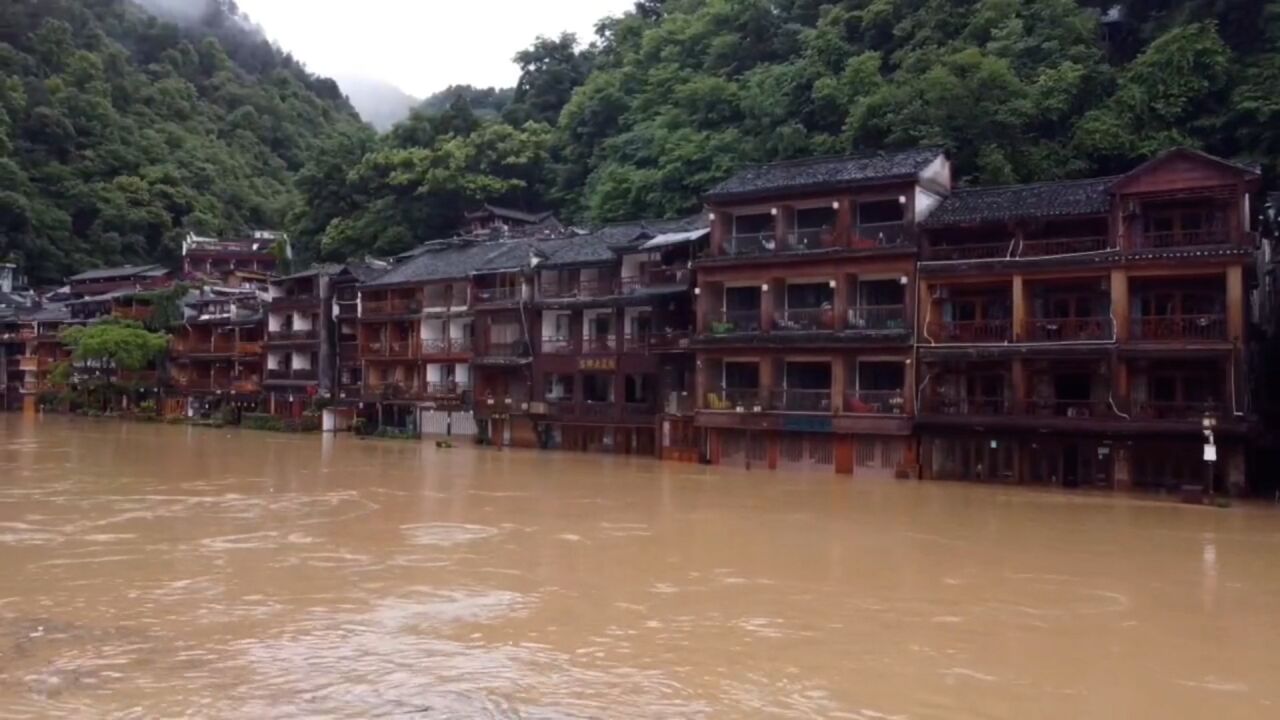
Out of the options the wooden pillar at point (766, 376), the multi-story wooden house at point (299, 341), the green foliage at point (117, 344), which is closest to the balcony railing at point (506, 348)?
the wooden pillar at point (766, 376)

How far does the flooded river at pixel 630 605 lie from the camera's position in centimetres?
1134

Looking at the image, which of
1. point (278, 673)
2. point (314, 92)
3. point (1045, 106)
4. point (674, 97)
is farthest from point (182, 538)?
point (314, 92)

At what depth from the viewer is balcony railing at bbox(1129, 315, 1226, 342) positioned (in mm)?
29766

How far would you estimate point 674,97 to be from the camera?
2482 inches

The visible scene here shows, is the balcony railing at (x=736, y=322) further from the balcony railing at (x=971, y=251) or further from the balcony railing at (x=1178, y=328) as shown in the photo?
the balcony railing at (x=1178, y=328)

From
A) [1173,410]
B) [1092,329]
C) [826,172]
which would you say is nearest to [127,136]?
[826,172]

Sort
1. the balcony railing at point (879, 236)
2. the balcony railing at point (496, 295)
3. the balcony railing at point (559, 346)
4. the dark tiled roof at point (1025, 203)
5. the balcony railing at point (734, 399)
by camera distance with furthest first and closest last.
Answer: the balcony railing at point (496, 295) → the balcony railing at point (559, 346) → the balcony railing at point (734, 399) → the balcony railing at point (879, 236) → the dark tiled roof at point (1025, 203)

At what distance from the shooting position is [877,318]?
3569 cm

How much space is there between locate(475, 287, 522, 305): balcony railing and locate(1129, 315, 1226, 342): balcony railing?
27.4 meters

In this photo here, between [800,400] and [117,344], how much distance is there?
48.8 meters

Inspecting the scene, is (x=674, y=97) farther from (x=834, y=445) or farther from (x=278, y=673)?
→ (x=278, y=673)

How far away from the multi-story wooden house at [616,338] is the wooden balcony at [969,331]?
10179mm

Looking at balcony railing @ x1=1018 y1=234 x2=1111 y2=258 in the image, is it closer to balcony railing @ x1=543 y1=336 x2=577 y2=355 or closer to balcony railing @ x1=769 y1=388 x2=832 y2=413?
balcony railing @ x1=769 y1=388 x2=832 y2=413

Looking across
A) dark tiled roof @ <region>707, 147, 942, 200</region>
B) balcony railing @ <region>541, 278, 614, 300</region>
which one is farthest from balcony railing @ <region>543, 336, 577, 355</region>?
dark tiled roof @ <region>707, 147, 942, 200</region>
